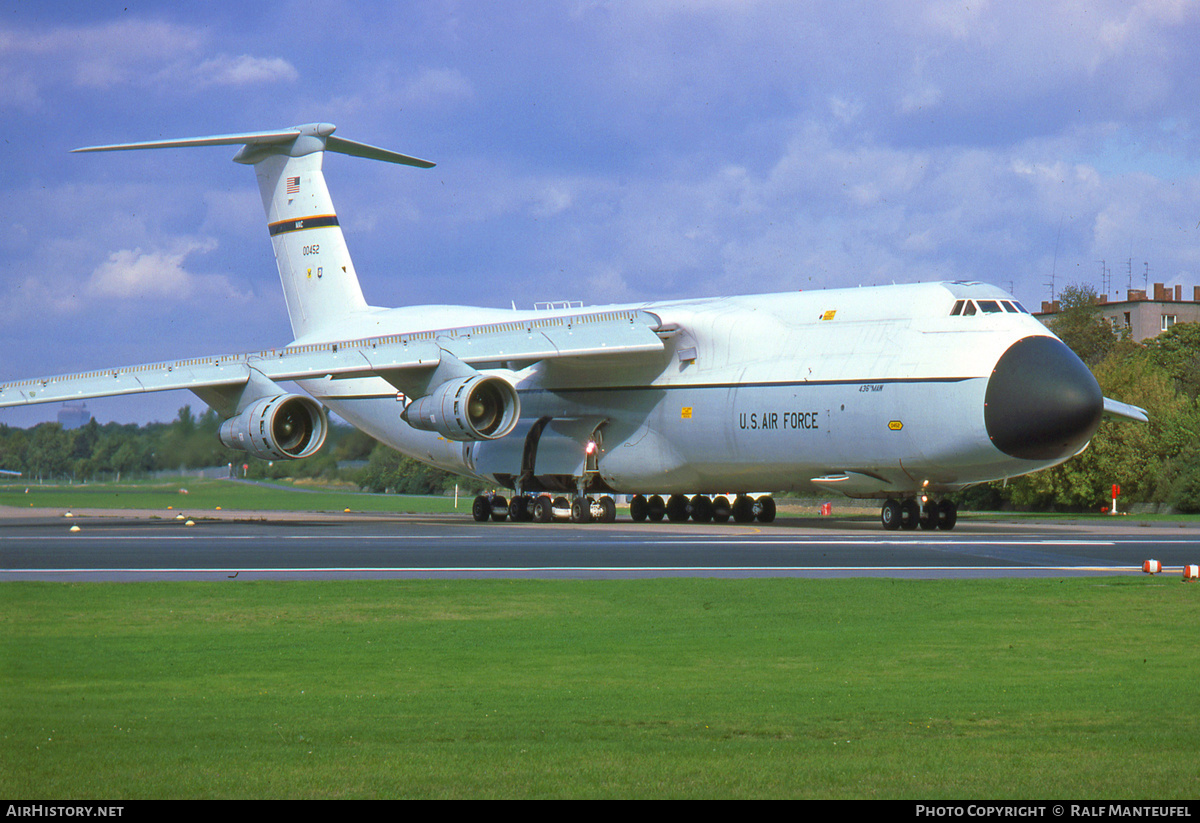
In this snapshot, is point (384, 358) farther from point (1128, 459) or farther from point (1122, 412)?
point (1128, 459)

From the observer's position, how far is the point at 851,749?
6.78 m

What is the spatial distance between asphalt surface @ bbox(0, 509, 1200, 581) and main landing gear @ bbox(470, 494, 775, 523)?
3.19m

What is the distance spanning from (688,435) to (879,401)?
585 centimetres

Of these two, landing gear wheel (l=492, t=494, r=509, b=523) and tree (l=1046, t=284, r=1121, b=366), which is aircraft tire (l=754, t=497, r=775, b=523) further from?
tree (l=1046, t=284, r=1121, b=366)

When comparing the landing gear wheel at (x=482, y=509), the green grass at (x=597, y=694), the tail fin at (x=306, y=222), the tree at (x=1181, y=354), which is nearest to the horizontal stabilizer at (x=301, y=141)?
the tail fin at (x=306, y=222)

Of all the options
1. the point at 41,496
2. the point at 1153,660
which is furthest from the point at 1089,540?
the point at 41,496

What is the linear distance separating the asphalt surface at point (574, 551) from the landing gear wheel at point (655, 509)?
545 centimetres

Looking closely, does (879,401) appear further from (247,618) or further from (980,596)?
(247,618)

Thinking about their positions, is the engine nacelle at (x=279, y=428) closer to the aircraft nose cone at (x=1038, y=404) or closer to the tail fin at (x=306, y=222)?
the tail fin at (x=306, y=222)

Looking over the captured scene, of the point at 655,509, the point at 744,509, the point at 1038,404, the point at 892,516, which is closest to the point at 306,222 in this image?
the point at 655,509

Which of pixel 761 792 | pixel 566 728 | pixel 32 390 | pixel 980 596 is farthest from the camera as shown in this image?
pixel 32 390

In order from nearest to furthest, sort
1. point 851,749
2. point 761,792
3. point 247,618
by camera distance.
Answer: point 761,792 < point 851,749 < point 247,618

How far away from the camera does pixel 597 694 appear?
27.7ft

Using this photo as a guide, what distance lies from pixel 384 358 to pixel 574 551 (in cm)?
1229
